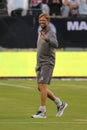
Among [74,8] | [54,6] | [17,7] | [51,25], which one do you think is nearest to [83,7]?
[74,8]

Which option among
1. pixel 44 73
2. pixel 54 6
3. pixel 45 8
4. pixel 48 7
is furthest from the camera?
pixel 54 6

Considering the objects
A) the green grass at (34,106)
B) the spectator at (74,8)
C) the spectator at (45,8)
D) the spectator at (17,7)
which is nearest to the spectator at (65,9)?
the spectator at (74,8)

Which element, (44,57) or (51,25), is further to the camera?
(51,25)

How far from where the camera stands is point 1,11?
26562 millimetres

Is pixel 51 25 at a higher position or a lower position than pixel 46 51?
lower

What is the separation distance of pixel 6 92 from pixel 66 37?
8558mm

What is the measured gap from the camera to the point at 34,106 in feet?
48.3

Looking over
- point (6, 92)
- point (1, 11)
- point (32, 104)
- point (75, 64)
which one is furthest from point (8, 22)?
point (32, 104)

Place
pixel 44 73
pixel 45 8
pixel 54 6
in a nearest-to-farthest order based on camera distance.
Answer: pixel 44 73, pixel 45 8, pixel 54 6

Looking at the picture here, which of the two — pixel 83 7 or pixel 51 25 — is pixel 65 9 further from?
pixel 51 25

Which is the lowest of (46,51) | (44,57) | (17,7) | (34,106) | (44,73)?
(17,7)

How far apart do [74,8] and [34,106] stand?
493 inches

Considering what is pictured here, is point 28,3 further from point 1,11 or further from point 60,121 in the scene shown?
point 60,121

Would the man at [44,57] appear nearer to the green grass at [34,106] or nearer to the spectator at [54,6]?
the green grass at [34,106]
